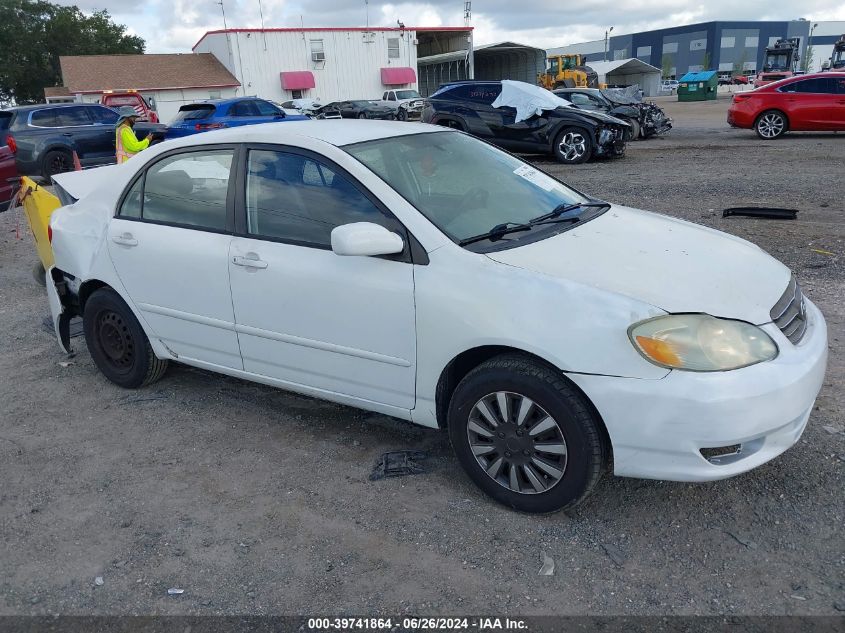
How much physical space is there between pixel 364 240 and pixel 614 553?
5.48ft

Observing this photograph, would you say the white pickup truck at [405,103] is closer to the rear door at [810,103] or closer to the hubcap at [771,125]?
the hubcap at [771,125]

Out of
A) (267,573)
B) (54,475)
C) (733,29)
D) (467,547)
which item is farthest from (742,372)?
(733,29)

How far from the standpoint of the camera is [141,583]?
2.73m

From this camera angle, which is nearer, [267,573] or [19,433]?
[267,573]

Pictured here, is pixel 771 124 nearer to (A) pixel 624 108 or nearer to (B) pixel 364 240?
(A) pixel 624 108

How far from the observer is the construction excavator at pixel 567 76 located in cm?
4406

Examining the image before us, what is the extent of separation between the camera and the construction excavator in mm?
44062

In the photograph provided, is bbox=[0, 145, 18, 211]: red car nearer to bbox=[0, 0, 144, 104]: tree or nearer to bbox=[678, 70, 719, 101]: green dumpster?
bbox=[678, 70, 719, 101]: green dumpster

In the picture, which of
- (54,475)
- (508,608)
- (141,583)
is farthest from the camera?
(54,475)

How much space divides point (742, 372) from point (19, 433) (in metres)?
3.93

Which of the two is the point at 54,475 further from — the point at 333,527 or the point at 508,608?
the point at 508,608

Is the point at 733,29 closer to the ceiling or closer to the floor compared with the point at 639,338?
closer to the ceiling

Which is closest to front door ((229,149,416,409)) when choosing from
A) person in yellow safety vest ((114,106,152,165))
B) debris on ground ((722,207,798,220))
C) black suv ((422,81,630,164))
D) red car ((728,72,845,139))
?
debris on ground ((722,207,798,220))

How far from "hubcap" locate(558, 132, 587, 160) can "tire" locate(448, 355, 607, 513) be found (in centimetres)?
1245
